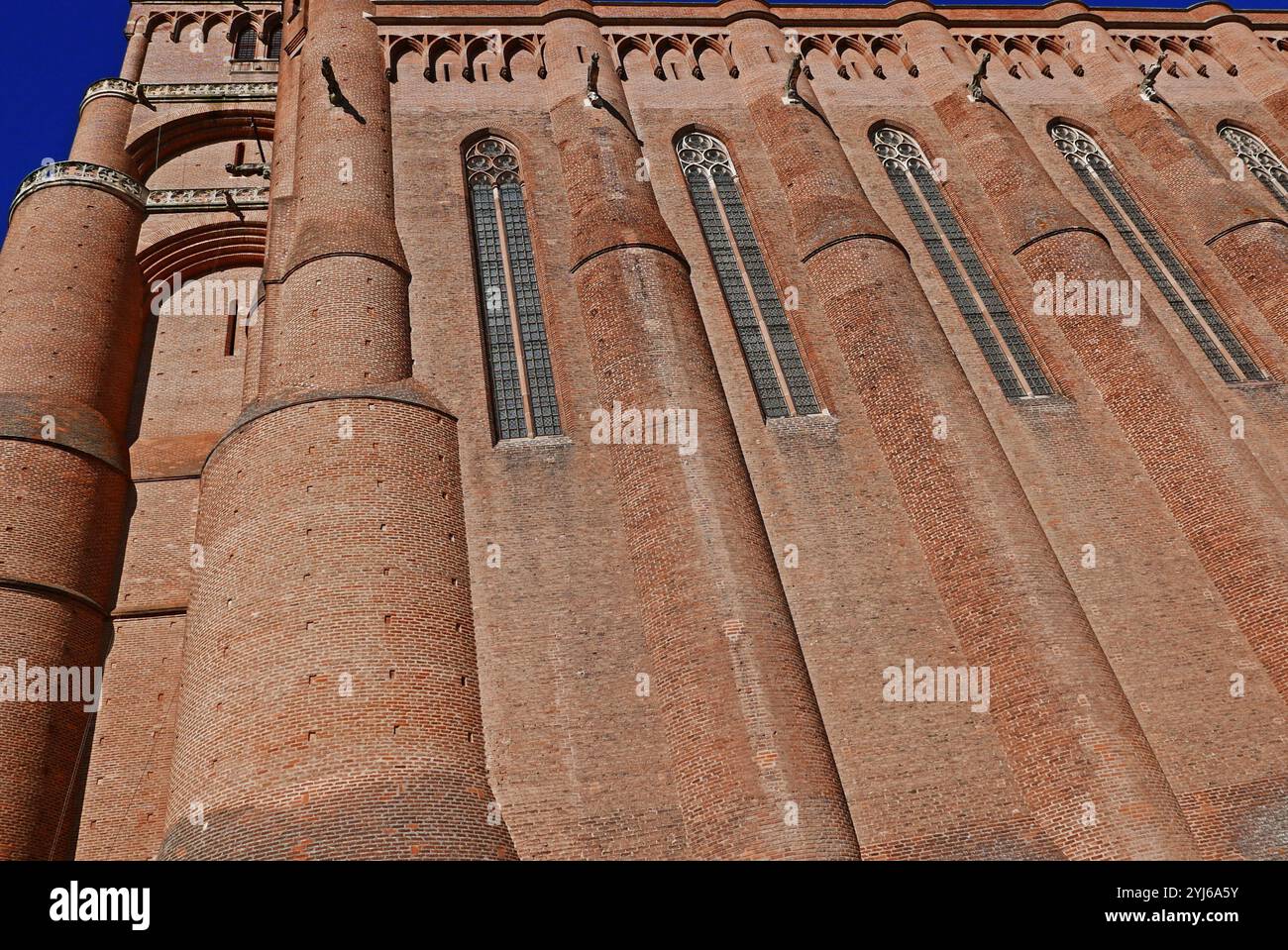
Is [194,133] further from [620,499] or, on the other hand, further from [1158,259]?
[1158,259]

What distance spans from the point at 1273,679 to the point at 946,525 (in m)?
4.10

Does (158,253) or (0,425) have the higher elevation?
(158,253)

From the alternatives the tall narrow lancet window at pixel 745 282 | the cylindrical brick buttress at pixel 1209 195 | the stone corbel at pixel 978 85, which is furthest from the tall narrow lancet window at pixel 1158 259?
the tall narrow lancet window at pixel 745 282

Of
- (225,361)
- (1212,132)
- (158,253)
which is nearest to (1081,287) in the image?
(1212,132)

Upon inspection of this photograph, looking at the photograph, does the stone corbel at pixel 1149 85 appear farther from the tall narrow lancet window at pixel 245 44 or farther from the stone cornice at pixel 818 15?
the tall narrow lancet window at pixel 245 44

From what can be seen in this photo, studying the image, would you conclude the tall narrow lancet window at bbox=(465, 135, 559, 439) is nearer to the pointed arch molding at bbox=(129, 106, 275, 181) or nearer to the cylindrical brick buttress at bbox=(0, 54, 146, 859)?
the cylindrical brick buttress at bbox=(0, 54, 146, 859)

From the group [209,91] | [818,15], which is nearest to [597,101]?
[818,15]

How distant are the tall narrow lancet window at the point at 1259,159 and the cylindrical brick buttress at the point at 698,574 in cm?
1191

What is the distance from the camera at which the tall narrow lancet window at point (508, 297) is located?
41.2ft

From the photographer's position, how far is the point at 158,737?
36.7ft

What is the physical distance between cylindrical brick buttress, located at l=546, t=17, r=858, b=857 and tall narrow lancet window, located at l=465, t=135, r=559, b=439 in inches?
29.3
